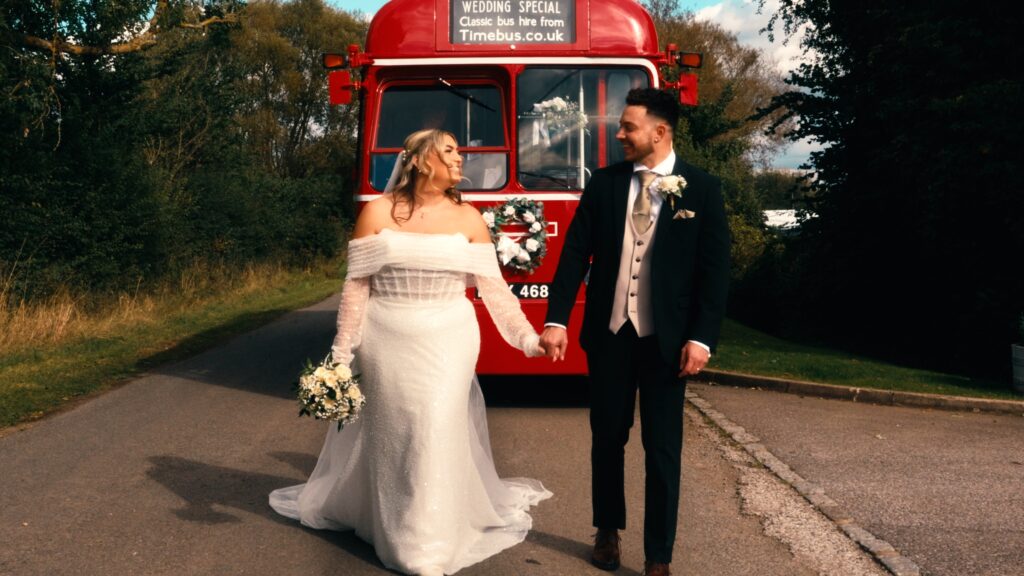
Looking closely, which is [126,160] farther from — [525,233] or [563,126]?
[525,233]

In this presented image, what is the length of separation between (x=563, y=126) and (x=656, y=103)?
17.1 feet

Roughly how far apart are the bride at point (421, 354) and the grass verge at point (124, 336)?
5.57m

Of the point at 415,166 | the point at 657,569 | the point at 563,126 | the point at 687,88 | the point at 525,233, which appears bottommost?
the point at 657,569

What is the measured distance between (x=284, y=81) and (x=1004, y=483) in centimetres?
5017

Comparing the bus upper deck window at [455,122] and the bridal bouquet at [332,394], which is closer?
the bridal bouquet at [332,394]

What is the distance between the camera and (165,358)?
14.7m

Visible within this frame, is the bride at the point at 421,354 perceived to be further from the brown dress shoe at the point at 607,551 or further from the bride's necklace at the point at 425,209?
the brown dress shoe at the point at 607,551

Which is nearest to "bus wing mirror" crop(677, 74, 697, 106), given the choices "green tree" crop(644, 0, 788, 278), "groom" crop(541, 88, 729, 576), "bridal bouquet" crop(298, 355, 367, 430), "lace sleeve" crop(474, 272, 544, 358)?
"lace sleeve" crop(474, 272, 544, 358)

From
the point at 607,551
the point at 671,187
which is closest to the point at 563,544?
the point at 607,551

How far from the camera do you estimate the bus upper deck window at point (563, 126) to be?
10203 millimetres

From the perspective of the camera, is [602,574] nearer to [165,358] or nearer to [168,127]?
[165,358]

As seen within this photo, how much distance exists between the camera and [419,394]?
18.4 feet

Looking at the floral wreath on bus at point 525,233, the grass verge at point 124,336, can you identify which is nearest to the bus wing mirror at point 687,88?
the floral wreath on bus at point 525,233

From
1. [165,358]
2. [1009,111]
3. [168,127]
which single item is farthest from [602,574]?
[168,127]
